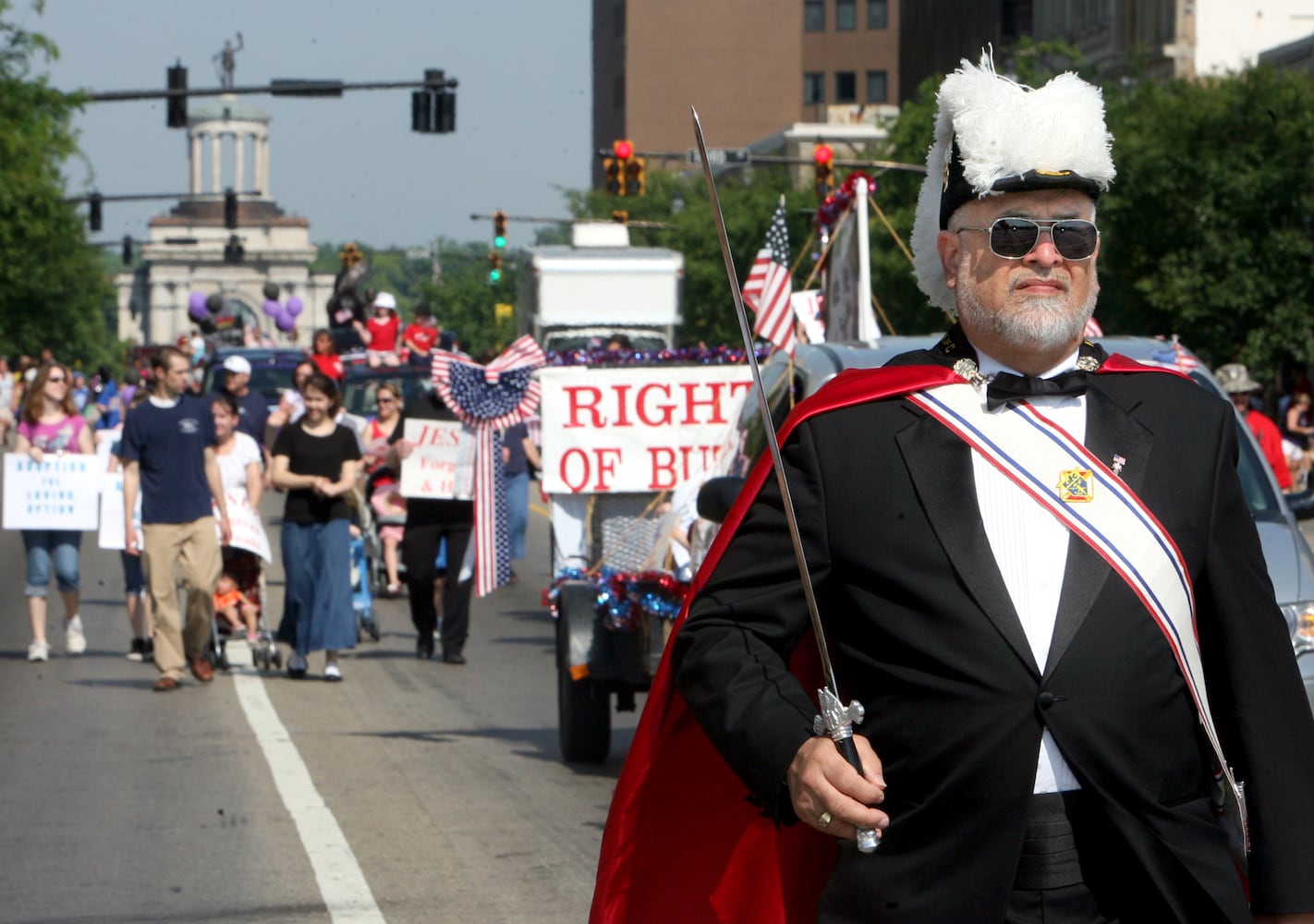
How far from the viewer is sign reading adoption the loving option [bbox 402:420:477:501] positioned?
14883mm

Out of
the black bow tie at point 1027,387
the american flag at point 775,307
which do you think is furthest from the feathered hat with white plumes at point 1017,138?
the american flag at point 775,307

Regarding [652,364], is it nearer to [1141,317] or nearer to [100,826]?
[100,826]

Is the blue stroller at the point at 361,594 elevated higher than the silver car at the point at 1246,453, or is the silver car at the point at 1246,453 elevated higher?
the silver car at the point at 1246,453

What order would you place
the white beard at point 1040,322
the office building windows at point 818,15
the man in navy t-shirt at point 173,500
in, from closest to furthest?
the white beard at point 1040,322
the man in navy t-shirt at point 173,500
the office building windows at point 818,15

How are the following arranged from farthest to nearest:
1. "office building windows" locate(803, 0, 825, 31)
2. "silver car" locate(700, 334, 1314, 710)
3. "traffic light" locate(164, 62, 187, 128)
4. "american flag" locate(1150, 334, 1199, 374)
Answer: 1. "office building windows" locate(803, 0, 825, 31)
2. "traffic light" locate(164, 62, 187, 128)
3. "american flag" locate(1150, 334, 1199, 374)
4. "silver car" locate(700, 334, 1314, 710)

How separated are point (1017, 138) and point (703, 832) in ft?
3.73

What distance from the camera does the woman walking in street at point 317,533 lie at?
1373 centimetres

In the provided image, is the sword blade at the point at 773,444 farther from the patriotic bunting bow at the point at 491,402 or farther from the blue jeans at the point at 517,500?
the blue jeans at the point at 517,500

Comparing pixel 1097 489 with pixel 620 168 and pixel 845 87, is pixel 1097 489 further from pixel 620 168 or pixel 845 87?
pixel 845 87

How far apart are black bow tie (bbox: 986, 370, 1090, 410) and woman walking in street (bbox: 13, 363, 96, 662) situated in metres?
12.5

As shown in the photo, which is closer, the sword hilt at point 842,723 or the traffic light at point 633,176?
the sword hilt at point 842,723

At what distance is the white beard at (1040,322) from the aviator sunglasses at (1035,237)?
6 cm

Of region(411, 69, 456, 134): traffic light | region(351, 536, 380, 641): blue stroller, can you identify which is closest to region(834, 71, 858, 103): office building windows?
region(411, 69, 456, 134): traffic light

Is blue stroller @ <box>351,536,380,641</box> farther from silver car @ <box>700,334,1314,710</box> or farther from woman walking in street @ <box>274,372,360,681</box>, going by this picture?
silver car @ <box>700,334,1314,710</box>
